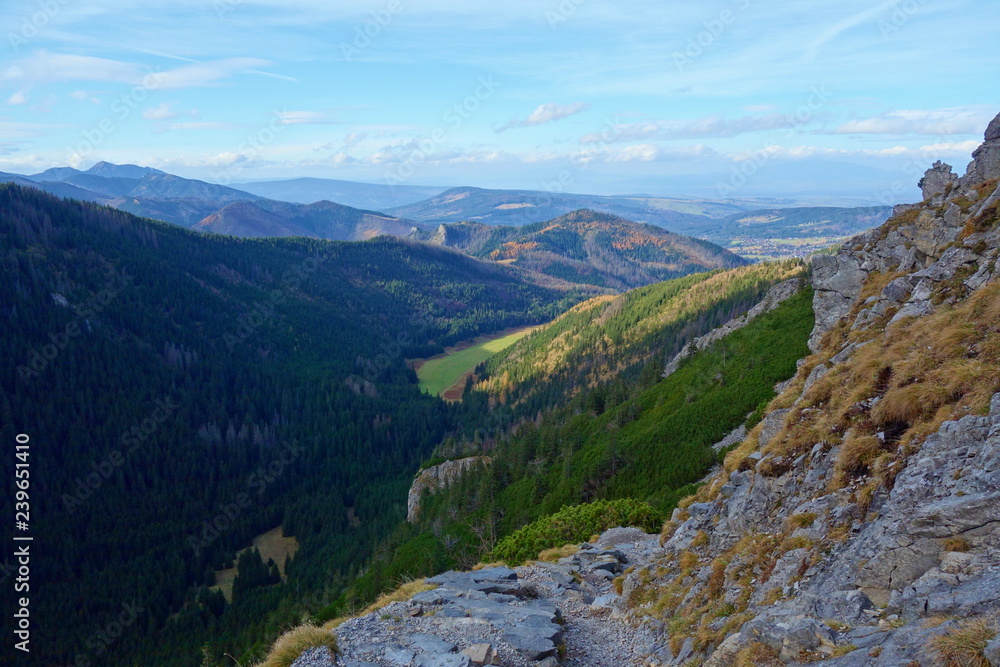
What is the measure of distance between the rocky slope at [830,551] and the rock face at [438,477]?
71270 millimetres

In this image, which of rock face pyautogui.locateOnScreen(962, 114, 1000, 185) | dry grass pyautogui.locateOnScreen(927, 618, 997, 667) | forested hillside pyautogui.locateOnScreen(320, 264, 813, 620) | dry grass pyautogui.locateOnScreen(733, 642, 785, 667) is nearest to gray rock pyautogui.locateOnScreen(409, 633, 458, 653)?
dry grass pyautogui.locateOnScreen(733, 642, 785, 667)

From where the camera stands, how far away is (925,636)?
35.1 feet

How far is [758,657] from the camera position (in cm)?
1344

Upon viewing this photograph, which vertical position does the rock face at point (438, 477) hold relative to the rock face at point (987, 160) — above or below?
below

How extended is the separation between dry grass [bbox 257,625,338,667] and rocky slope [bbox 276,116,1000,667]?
68 cm

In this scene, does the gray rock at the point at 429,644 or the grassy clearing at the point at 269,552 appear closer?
the gray rock at the point at 429,644

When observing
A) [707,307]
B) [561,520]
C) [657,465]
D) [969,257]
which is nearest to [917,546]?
[969,257]

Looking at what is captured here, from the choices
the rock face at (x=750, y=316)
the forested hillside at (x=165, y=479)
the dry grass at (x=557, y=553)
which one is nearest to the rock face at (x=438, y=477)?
the forested hillside at (x=165, y=479)

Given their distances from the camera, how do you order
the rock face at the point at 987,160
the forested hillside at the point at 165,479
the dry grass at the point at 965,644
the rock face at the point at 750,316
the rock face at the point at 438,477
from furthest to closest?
the rock face at the point at 438,477 → the forested hillside at the point at 165,479 → the rock face at the point at 750,316 → the rock face at the point at 987,160 → the dry grass at the point at 965,644

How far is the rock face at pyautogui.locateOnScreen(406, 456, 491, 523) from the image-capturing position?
101m

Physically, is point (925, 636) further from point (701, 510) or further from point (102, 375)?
point (102, 375)

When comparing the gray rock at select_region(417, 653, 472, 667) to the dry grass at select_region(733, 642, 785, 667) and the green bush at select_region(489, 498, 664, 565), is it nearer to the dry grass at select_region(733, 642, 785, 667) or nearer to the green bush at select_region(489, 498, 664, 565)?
the dry grass at select_region(733, 642, 785, 667)

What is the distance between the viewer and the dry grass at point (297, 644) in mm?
18812

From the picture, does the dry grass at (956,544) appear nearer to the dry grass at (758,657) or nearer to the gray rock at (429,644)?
the dry grass at (758,657)
